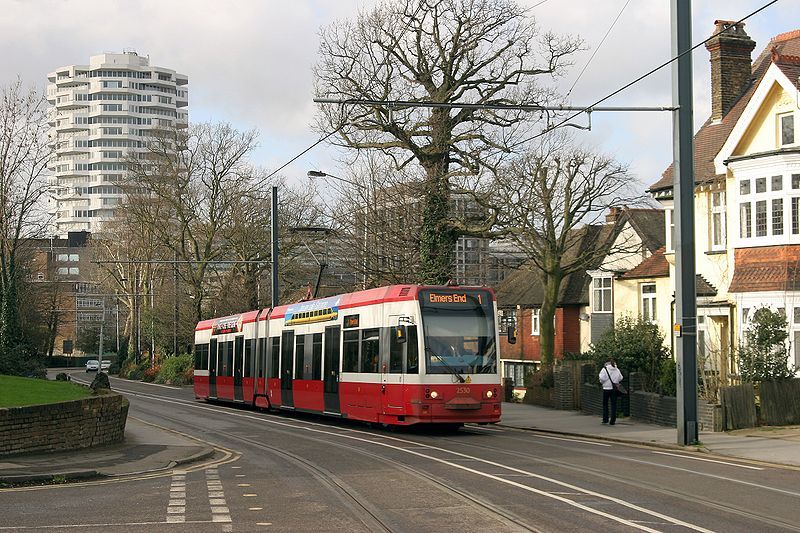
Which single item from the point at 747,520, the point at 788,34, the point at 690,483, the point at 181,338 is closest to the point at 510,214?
the point at 788,34

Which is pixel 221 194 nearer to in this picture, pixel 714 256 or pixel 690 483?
pixel 714 256

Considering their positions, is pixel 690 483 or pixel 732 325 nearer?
pixel 690 483

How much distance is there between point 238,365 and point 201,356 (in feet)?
20.3

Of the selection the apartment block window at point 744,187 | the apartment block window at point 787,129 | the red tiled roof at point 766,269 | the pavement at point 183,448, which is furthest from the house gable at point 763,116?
the pavement at point 183,448

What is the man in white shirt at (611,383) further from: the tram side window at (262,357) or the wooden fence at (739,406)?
the tram side window at (262,357)

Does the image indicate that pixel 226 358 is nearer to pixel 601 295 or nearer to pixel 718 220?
pixel 718 220

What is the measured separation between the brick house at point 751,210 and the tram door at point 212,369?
1822cm

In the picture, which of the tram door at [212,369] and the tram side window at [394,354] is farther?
the tram door at [212,369]

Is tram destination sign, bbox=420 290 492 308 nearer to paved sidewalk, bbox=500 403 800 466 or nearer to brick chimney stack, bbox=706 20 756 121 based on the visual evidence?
paved sidewalk, bbox=500 403 800 466

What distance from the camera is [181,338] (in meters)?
72.1

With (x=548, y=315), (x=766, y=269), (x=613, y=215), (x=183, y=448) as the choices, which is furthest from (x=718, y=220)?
(x=613, y=215)

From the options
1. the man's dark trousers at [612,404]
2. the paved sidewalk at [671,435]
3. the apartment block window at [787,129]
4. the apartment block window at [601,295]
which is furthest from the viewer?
the apartment block window at [601,295]

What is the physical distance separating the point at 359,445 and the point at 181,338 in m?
52.4

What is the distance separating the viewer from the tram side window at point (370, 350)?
2480 centimetres
